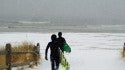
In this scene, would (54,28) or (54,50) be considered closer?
(54,50)

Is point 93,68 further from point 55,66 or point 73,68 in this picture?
point 55,66

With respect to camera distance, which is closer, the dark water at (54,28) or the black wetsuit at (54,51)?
the black wetsuit at (54,51)

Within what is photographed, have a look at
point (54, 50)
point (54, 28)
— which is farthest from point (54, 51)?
point (54, 28)

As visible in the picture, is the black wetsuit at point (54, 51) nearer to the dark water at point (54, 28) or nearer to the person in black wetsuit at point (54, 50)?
the person in black wetsuit at point (54, 50)

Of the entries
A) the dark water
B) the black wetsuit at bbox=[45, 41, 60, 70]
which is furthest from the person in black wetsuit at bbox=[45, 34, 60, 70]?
the dark water

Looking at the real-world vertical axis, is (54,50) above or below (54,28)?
below

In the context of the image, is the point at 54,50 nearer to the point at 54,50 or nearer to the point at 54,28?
the point at 54,50

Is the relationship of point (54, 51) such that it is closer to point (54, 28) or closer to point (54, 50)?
point (54, 50)

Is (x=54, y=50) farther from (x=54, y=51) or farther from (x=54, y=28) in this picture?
(x=54, y=28)

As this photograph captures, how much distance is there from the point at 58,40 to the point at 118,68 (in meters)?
4.41

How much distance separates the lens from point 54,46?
575 inches

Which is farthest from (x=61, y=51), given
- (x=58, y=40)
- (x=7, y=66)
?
(x=7, y=66)

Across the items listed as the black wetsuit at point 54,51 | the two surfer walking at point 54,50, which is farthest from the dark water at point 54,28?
the black wetsuit at point 54,51

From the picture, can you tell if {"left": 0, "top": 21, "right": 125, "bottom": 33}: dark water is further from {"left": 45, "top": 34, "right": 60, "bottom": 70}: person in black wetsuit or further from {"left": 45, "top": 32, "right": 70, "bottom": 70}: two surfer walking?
{"left": 45, "top": 34, "right": 60, "bottom": 70}: person in black wetsuit
